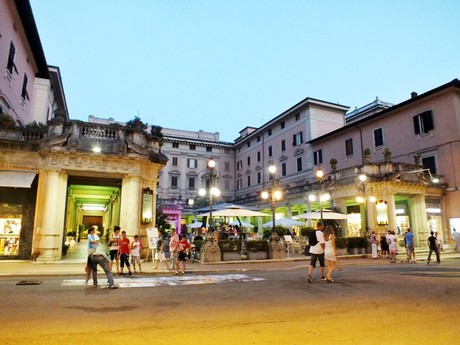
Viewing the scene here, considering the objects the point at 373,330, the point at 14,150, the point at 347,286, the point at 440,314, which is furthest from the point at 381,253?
the point at 14,150

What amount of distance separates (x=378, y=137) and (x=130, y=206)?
25.9m

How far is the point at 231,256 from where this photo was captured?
1786cm

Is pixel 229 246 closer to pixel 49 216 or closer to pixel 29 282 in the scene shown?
pixel 49 216

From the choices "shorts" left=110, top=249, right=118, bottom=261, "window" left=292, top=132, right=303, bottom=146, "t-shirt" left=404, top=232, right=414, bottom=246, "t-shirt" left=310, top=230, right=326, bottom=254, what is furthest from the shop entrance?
"window" left=292, top=132, right=303, bottom=146

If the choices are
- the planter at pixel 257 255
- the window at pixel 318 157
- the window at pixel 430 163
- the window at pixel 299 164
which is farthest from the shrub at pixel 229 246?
the window at pixel 299 164

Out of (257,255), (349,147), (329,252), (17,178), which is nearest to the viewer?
(329,252)

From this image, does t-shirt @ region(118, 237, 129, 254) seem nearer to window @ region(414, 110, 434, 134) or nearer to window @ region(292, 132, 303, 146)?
window @ region(414, 110, 434, 134)

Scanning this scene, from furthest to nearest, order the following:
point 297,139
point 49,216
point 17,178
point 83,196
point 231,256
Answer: point 297,139 < point 83,196 < point 231,256 < point 49,216 < point 17,178

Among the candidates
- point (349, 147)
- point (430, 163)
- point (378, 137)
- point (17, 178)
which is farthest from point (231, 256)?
point (349, 147)

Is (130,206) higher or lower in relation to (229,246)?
higher

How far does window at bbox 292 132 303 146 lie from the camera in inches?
1672

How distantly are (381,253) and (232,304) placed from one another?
17.1 m

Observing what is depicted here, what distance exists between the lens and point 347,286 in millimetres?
9945

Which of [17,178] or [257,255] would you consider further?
[257,255]
